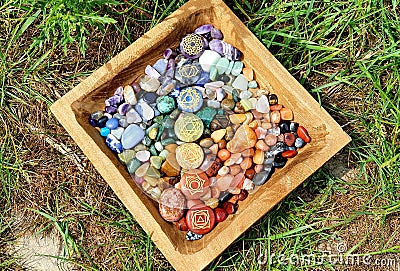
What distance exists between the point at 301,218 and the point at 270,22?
1.85ft

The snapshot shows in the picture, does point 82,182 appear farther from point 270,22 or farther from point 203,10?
point 270,22

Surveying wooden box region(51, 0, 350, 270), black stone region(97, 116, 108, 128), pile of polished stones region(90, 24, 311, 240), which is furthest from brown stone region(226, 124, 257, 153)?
black stone region(97, 116, 108, 128)

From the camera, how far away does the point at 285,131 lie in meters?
1.47

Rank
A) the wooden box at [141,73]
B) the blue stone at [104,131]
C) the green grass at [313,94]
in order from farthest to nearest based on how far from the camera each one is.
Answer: the green grass at [313,94] → the blue stone at [104,131] → the wooden box at [141,73]

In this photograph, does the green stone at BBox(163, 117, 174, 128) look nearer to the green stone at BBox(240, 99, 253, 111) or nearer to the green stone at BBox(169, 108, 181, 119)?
the green stone at BBox(169, 108, 181, 119)

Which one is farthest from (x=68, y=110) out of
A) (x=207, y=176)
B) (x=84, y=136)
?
(x=207, y=176)

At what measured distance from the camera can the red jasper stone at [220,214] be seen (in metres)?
1.42

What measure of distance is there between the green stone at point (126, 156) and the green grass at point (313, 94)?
17 cm

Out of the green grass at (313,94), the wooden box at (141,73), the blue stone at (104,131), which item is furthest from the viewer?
the green grass at (313,94)

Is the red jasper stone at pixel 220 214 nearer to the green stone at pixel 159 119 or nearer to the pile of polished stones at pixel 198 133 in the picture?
the pile of polished stones at pixel 198 133
